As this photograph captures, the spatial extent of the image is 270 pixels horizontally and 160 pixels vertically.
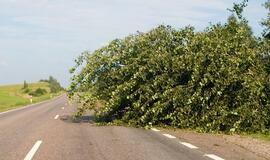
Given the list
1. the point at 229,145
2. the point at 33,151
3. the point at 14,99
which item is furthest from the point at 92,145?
the point at 14,99

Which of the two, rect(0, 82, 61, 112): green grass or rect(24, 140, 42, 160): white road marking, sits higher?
rect(0, 82, 61, 112): green grass

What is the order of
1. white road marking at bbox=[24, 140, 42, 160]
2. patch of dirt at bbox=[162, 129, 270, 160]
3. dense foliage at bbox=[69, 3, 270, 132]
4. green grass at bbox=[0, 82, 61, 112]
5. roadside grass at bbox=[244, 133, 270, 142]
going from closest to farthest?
white road marking at bbox=[24, 140, 42, 160]
patch of dirt at bbox=[162, 129, 270, 160]
roadside grass at bbox=[244, 133, 270, 142]
dense foliage at bbox=[69, 3, 270, 132]
green grass at bbox=[0, 82, 61, 112]

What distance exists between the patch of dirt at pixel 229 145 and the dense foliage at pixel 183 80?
103cm

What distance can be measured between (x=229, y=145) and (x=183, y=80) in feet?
15.7

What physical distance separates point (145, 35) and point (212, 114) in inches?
170

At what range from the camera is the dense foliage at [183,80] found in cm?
1469

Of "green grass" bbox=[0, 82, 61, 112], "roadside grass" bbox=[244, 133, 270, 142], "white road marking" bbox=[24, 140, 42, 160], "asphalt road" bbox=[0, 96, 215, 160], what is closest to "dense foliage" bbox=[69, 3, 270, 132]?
"roadside grass" bbox=[244, 133, 270, 142]

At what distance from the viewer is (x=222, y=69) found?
1472 centimetres

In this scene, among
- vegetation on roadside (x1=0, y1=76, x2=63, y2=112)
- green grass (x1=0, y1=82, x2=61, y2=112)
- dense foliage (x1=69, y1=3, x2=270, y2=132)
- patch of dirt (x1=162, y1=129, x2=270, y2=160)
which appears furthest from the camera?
vegetation on roadside (x1=0, y1=76, x2=63, y2=112)

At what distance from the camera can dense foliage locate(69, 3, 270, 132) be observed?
48.2 feet

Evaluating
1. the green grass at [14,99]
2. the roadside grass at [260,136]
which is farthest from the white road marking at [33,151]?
the green grass at [14,99]

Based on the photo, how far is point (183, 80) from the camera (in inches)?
627

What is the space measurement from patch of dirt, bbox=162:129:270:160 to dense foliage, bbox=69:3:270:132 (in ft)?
3.36

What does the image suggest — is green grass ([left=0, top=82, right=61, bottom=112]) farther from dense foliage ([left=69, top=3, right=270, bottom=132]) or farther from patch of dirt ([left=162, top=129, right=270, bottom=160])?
patch of dirt ([left=162, top=129, right=270, bottom=160])
